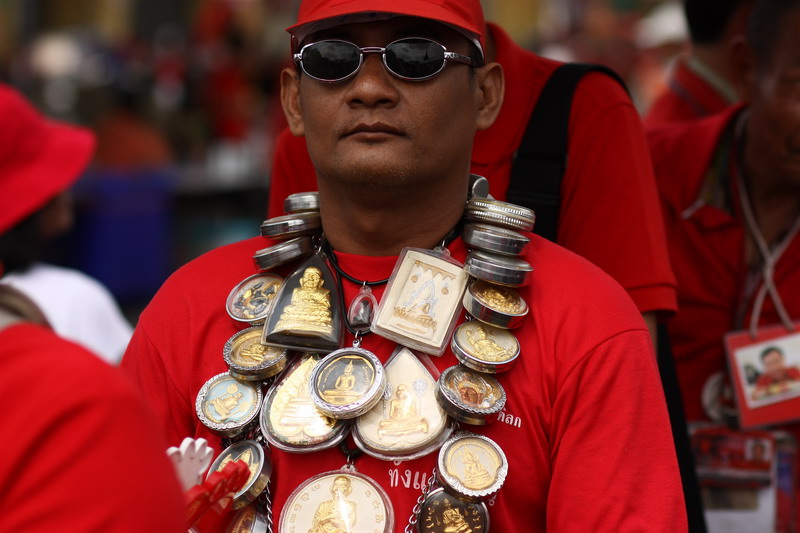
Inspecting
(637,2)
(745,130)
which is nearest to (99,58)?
(637,2)

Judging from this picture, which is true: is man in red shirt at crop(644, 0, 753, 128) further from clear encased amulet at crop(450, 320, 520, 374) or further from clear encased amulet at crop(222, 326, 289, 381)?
clear encased amulet at crop(222, 326, 289, 381)

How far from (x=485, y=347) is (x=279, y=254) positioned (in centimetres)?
56

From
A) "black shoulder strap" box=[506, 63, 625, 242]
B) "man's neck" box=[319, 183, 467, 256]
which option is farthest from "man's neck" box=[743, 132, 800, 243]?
"man's neck" box=[319, 183, 467, 256]

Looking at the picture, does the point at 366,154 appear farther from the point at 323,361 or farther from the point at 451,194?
the point at 323,361

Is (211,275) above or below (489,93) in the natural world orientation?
below

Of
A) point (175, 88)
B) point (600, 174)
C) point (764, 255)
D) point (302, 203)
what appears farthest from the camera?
point (175, 88)

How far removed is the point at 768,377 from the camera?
3455 millimetres

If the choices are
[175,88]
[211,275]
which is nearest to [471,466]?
[211,275]

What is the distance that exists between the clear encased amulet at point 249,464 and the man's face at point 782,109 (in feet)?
6.90

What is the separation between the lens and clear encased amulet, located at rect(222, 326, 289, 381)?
7.72ft

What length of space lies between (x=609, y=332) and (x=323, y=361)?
615mm

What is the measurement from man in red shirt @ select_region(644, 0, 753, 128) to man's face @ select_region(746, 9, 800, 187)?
2.82 feet

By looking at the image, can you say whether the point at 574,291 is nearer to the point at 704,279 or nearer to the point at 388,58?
the point at 388,58

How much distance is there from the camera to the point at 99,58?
49.1ft
